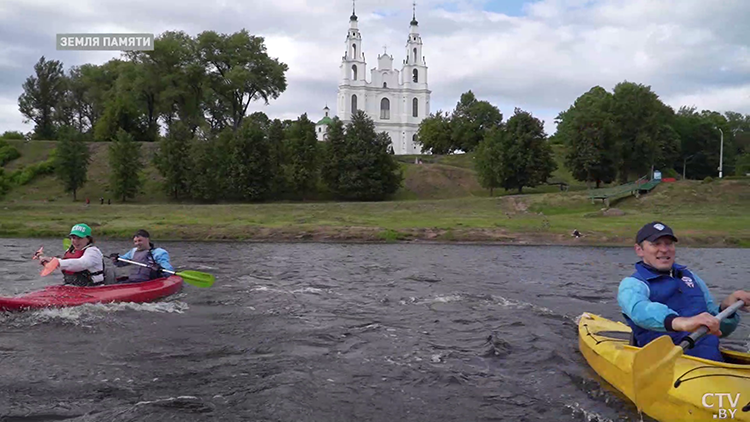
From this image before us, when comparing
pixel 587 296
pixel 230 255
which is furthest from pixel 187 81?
pixel 587 296

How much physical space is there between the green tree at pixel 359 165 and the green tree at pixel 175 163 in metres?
13.9

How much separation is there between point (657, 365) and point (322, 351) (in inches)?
227

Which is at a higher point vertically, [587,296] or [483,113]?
[483,113]

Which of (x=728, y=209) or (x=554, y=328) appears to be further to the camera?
(x=728, y=209)

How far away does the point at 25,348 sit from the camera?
1041 centimetres

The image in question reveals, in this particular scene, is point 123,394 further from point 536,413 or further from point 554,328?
point 554,328

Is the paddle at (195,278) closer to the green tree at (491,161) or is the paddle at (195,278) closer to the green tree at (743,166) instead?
the green tree at (491,161)

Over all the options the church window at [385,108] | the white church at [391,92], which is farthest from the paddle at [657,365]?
the church window at [385,108]

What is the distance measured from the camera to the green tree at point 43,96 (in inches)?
3578

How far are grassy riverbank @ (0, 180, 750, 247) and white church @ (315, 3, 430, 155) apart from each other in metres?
75.9

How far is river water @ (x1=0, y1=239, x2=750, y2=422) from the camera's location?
313 inches

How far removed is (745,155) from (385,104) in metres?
66.6

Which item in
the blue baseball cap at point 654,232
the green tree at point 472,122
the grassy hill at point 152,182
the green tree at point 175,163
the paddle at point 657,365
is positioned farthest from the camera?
the green tree at point 472,122

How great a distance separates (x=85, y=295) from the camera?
12930 millimetres
